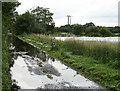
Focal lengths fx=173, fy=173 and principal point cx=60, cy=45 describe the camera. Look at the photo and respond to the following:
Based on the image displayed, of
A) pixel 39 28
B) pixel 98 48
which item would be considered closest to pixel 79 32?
pixel 39 28

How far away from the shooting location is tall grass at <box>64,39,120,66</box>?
10.4m

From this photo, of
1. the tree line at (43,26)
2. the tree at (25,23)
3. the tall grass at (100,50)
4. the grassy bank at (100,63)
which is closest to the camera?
the grassy bank at (100,63)

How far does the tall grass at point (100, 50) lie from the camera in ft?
34.0

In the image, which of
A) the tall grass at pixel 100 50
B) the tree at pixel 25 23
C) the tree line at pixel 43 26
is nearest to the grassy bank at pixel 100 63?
the tall grass at pixel 100 50

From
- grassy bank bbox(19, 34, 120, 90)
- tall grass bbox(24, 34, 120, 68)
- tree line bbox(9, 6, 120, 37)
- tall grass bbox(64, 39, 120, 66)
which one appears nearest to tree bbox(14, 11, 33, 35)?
tree line bbox(9, 6, 120, 37)

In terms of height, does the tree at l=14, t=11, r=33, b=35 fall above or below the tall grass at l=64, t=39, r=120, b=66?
above

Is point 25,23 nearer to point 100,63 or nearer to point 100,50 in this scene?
point 100,50

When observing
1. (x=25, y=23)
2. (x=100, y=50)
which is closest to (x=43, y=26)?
(x=25, y=23)

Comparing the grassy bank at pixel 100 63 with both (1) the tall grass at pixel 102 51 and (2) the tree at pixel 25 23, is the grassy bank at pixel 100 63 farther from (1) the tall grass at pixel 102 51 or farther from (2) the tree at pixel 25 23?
(2) the tree at pixel 25 23

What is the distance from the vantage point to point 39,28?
46.4 m

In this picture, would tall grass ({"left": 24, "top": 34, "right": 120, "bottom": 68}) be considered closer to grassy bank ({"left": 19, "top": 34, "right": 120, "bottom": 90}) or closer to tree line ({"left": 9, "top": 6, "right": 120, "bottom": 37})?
grassy bank ({"left": 19, "top": 34, "right": 120, "bottom": 90})

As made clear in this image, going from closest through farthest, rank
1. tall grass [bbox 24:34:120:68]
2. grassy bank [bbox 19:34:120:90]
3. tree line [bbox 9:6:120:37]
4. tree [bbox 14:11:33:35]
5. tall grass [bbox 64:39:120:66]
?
grassy bank [bbox 19:34:120:90], tall grass [bbox 24:34:120:68], tall grass [bbox 64:39:120:66], tree line [bbox 9:6:120:37], tree [bbox 14:11:33:35]

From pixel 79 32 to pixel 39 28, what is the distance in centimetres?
1654

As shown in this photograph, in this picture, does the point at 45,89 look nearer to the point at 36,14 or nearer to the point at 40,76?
the point at 40,76
